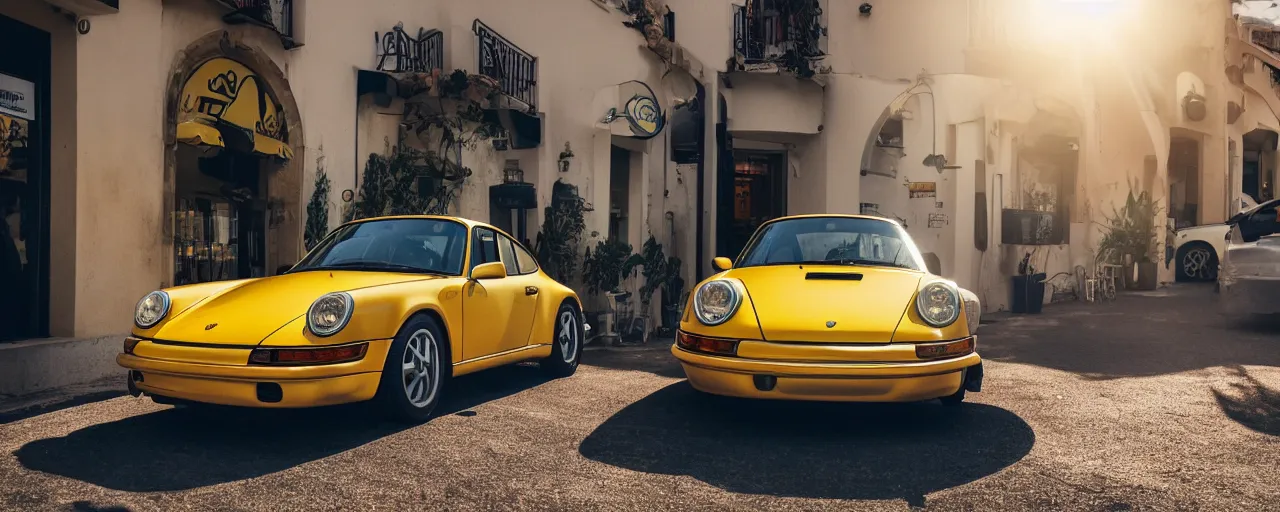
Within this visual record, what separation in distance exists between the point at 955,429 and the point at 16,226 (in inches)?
289

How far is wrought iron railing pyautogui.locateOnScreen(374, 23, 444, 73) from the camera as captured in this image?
1119 cm

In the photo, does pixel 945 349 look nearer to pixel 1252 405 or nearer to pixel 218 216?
pixel 1252 405

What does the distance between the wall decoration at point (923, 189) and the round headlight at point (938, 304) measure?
40.6ft

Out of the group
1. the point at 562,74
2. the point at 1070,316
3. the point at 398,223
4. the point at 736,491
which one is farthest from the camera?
the point at 1070,316

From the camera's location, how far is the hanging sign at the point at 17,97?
24.3ft

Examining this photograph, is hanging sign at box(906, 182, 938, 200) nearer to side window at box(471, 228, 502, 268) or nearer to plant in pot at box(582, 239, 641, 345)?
plant in pot at box(582, 239, 641, 345)

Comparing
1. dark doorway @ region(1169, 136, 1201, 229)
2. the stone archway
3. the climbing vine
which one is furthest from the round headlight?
dark doorway @ region(1169, 136, 1201, 229)

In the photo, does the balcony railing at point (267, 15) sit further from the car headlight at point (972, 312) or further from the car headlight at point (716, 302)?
the car headlight at point (972, 312)

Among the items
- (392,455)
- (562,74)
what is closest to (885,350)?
(392,455)

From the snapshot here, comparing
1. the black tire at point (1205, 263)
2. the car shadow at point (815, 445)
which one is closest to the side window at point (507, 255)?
the car shadow at point (815, 445)

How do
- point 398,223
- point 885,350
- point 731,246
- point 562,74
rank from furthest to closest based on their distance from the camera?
point 731,246 < point 562,74 < point 398,223 < point 885,350

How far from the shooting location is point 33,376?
6.89m

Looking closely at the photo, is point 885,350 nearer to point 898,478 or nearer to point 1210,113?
point 898,478

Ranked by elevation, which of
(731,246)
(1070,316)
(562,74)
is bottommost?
(1070,316)
